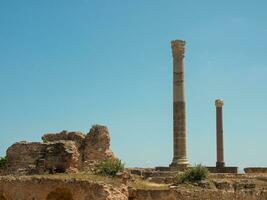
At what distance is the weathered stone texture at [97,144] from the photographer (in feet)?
94.6

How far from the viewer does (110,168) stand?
25594mm

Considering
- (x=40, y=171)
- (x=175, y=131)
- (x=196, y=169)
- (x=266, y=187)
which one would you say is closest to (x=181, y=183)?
(x=196, y=169)

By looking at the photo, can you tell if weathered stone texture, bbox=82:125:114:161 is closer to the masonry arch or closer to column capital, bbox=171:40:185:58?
the masonry arch

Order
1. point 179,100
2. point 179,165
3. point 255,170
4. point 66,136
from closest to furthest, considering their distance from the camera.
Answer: point 66,136
point 179,165
point 179,100
point 255,170

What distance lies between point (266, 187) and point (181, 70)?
10999mm

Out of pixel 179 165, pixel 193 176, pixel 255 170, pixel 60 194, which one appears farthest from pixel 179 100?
pixel 60 194

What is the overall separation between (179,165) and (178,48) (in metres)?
7.18

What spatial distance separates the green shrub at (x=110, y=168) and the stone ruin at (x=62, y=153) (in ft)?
5.04

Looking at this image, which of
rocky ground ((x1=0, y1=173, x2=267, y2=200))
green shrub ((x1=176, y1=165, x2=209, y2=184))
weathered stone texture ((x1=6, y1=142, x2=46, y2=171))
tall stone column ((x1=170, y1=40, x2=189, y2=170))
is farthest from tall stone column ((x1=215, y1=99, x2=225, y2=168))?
weathered stone texture ((x1=6, y1=142, x2=46, y2=171))

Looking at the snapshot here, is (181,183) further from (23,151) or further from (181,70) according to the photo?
(181,70)

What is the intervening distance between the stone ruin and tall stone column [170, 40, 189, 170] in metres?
7.87

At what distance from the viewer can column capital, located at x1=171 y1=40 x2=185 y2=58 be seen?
3616 cm

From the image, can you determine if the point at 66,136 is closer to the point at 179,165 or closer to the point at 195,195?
the point at 179,165

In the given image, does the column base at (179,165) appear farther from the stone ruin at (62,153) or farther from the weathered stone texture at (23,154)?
the weathered stone texture at (23,154)
